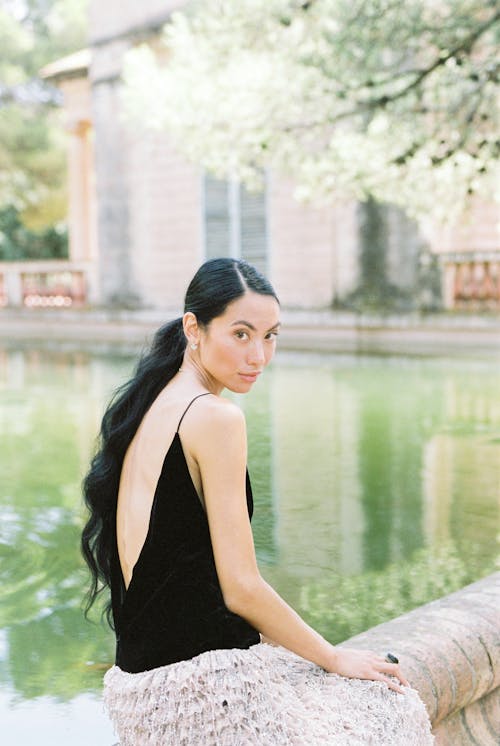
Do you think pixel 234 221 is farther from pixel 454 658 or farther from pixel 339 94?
pixel 454 658

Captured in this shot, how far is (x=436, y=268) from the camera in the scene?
1597 cm

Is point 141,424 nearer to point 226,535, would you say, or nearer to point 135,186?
point 226,535

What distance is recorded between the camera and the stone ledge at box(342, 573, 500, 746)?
2.73 meters

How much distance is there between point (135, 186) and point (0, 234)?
44.8ft

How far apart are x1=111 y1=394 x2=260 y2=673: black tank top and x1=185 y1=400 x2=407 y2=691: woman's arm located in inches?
1.2

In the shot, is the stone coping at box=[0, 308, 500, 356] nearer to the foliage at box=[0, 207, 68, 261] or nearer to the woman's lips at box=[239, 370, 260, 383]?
the foliage at box=[0, 207, 68, 261]

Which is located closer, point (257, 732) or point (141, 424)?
point (257, 732)

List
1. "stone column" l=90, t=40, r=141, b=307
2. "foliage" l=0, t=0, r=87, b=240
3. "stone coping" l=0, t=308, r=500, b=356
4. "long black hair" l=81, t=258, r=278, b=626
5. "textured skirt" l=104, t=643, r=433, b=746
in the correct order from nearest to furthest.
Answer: "textured skirt" l=104, t=643, r=433, b=746, "long black hair" l=81, t=258, r=278, b=626, "stone coping" l=0, t=308, r=500, b=356, "stone column" l=90, t=40, r=141, b=307, "foliage" l=0, t=0, r=87, b=240

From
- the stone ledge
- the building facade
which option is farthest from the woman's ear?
the building facade

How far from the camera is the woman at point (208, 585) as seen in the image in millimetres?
1972

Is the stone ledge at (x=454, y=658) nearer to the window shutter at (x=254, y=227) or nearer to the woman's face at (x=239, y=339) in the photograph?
the woman's face at (x=239, y=339)

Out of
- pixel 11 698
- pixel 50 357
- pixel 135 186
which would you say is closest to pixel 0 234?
pixel 135 186

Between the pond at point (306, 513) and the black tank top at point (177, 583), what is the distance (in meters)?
1.05

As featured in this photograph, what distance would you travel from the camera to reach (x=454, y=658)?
2.81 meters
